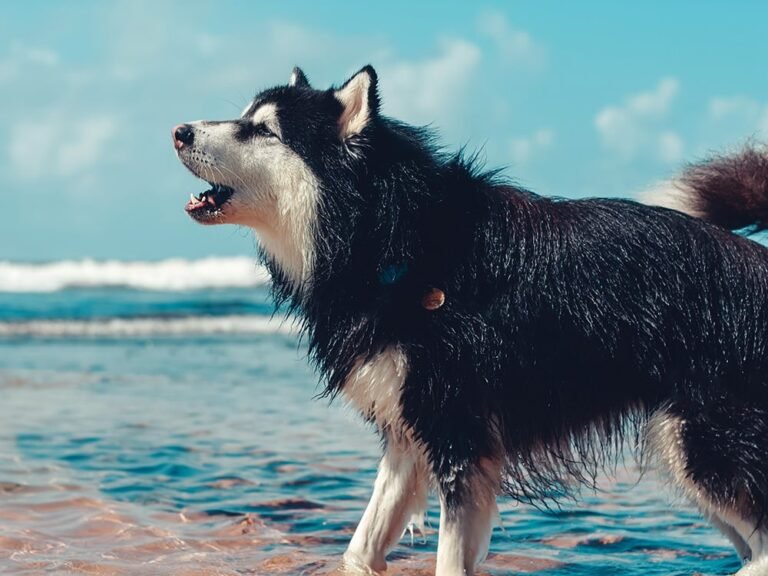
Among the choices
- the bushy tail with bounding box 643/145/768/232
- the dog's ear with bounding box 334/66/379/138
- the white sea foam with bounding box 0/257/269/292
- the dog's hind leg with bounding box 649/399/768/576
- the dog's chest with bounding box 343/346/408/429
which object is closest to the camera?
the dog's hind leg with bounding box 649/399/768/576

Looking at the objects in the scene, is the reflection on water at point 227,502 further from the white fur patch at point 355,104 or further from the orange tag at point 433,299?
the white fur patch at point 355,104

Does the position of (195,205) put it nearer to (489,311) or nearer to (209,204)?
(209,204)

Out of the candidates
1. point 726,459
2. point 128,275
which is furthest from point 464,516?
point 128,275

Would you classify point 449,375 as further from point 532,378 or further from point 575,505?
point 575,505

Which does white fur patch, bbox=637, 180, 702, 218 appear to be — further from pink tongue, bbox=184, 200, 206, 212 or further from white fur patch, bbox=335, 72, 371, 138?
pink tongue, bbox=184, 200, 206, 212

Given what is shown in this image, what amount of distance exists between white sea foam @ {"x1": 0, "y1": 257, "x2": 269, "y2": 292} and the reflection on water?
19756mm

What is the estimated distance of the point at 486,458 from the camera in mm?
4273

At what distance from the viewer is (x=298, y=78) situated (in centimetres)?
490

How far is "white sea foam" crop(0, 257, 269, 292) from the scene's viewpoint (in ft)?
97.2

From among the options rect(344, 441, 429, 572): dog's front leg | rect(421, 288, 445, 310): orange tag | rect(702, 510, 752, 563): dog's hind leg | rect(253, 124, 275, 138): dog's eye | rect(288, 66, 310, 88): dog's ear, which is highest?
rect(288, 66, 310, 88): dog's ear

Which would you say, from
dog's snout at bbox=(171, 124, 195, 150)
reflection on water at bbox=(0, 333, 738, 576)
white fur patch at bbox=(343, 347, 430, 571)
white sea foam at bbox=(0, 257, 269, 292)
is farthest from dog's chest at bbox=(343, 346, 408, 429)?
white sea foam at bbox=(0, 257, 269, 292)

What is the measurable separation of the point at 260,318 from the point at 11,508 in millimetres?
14930

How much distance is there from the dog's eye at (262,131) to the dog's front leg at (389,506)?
1389mm

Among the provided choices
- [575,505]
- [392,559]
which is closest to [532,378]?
[392,559]
